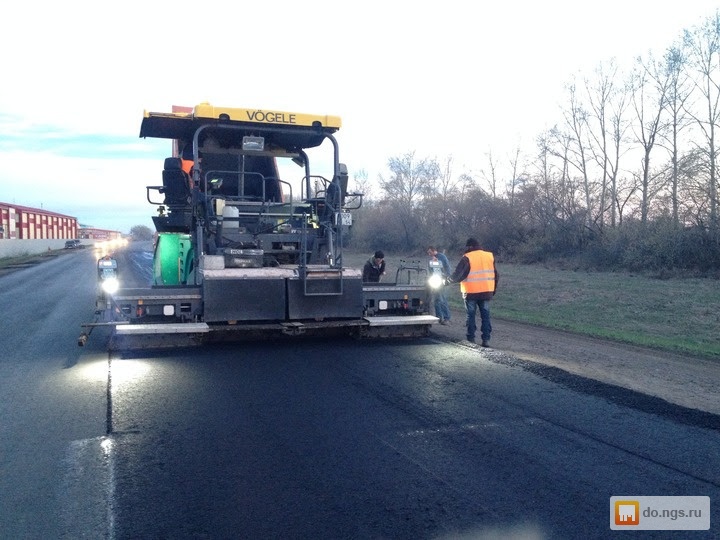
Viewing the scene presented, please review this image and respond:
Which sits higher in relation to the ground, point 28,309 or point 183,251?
point 183,251

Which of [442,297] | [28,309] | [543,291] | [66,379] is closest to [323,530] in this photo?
[66,379]

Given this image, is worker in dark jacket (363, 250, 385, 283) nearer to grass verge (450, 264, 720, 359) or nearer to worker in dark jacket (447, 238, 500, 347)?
worker in dark jacket (447, 238, 500, 347)

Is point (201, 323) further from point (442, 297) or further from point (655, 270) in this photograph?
point (655, 270)

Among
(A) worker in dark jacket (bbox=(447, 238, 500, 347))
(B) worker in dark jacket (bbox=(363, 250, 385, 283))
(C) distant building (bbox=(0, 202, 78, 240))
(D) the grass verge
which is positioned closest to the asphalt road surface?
(A) worker in dark jacket (bbox=(447, 238, 500, 347))

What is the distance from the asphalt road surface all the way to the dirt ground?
1.87ft

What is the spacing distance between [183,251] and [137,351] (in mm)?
2236

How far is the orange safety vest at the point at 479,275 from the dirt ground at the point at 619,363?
87 cm

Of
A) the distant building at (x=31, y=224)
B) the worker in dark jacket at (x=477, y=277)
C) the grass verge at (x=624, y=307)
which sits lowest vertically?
the grass verge at (x=624, y=307)

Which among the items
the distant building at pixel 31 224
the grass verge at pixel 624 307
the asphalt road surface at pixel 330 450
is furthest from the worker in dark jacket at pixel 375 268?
the distant building at pixel 31 224

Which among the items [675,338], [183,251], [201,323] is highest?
[183,251]

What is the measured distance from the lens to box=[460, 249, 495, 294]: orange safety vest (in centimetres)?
1036

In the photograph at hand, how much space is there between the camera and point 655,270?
27203 millimetres

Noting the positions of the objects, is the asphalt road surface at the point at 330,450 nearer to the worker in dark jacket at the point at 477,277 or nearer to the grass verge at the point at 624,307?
the worker in dark jacket at the point at 477,277

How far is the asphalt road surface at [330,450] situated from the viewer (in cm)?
414
